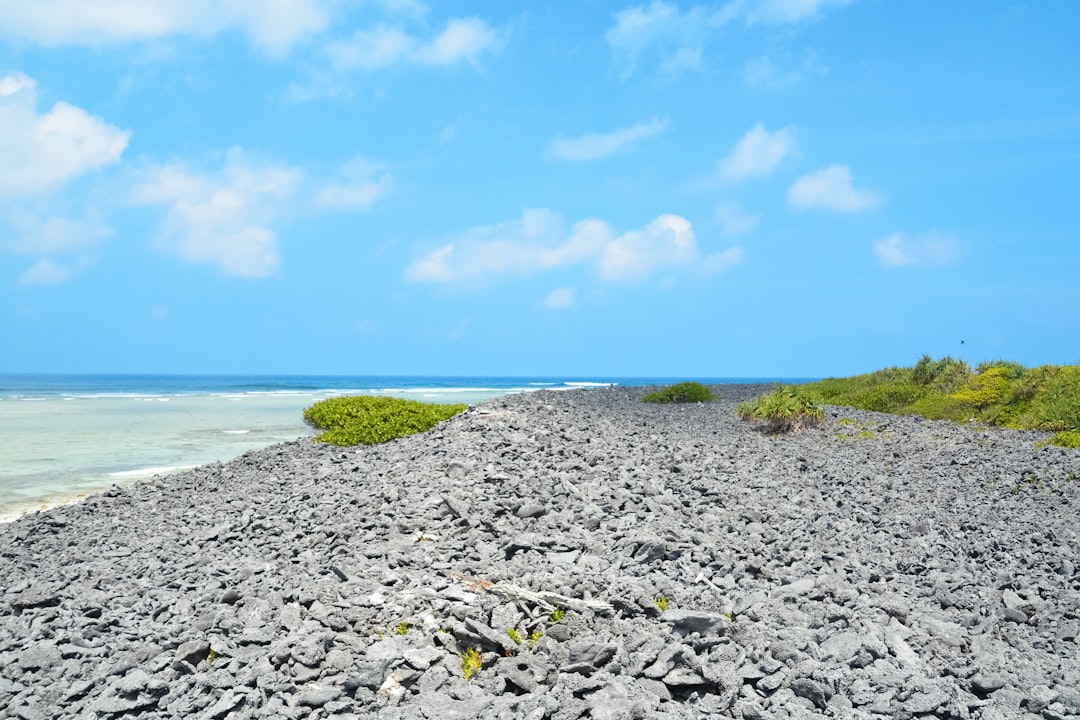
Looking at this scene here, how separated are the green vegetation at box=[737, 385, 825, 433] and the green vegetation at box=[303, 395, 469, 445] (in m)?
6.66

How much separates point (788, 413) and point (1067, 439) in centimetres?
456

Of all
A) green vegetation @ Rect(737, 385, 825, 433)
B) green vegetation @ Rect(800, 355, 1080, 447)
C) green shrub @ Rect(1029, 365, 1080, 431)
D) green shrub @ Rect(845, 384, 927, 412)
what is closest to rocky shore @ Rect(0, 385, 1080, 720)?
green vegetation @ Rect(737, 385, 825, 433)

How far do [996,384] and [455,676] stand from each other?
1801cm

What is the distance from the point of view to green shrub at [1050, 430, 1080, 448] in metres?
12.5

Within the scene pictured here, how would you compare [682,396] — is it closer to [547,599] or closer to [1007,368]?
[1007,368]

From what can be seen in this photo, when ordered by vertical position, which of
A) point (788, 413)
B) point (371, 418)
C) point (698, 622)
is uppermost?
point (788, 413)

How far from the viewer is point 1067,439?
41.8 ft

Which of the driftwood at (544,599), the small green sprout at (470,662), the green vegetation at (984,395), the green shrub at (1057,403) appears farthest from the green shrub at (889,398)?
the small green sprout at (470,662)

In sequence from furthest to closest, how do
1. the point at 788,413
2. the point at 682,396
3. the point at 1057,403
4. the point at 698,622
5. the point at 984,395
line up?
the point at 682,396 < the point at 984,395 < the point at 1057,403 < the point at 788,413 < the point at 698,622

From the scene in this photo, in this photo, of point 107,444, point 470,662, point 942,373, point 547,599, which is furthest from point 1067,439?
point 107,444

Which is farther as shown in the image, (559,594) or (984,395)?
(984,395)

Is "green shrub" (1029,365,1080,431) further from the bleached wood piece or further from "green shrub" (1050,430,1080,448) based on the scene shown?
the bleached wood piece

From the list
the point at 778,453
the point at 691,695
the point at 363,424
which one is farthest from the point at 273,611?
the point at 363,424

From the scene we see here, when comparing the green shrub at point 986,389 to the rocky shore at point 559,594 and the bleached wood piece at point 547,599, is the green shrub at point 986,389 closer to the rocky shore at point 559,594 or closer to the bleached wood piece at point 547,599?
the rocky shore at point 559,594
